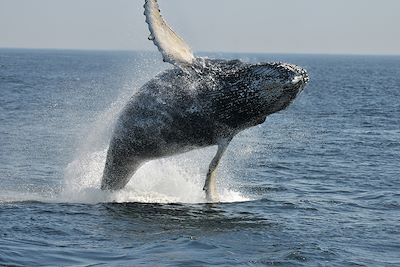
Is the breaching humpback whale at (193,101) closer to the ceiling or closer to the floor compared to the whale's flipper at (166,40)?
closer to the floor

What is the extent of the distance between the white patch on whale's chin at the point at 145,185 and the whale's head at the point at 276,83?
3612 millimetres

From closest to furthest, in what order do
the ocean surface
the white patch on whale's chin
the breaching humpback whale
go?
the ocean surface
the breaching humpback whale
the white patch on whale's chin

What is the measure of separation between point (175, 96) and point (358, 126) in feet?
75.5

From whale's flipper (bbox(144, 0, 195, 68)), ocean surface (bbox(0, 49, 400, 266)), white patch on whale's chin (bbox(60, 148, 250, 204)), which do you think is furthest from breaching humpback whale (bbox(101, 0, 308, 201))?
ocean surface (bbox(0, 49, 400, 266))

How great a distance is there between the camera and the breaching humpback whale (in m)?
15.5

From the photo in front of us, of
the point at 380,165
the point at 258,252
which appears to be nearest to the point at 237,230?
the point at 258,252

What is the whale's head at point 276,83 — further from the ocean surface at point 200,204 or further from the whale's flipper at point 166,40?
the ocean surface at point 200,204

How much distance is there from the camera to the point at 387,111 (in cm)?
4784

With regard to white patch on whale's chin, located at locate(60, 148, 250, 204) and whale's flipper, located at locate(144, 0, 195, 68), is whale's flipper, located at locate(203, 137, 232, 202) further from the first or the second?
whale's flipper, located at locate(144, 0, 195, 68)

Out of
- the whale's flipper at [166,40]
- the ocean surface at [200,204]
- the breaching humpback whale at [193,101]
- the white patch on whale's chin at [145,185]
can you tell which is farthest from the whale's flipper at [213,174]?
the whale's flipper at [166,40]

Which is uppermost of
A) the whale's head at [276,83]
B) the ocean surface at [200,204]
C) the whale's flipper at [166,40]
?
the whale's flipper at [166,40]

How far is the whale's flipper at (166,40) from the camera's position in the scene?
1599cm

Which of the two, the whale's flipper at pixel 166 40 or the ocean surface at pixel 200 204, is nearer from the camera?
the ocean surface at pixel 200 204

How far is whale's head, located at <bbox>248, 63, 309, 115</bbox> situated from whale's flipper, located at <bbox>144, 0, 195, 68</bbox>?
4.84ft
